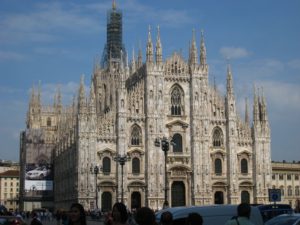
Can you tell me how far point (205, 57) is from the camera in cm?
6775

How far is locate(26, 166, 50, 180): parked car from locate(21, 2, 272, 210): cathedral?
1012 centimetres

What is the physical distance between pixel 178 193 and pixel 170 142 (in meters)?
7.68

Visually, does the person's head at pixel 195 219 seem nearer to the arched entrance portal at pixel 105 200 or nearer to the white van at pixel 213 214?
the white van at pixel 213 214

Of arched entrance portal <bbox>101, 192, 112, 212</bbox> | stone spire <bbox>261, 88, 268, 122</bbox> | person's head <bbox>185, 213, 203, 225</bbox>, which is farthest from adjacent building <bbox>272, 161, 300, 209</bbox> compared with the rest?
person's head <bbox>185, 213, 203, 225</bbox>

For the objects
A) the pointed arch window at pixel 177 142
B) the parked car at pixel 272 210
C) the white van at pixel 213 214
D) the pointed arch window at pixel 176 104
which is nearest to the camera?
the white van at pixel 213 214

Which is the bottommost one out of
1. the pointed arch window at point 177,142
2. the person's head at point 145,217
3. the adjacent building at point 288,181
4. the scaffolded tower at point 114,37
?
the person's head at point 145,217

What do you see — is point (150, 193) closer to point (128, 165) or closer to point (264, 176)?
point (128, 165)

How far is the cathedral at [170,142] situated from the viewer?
62781mm

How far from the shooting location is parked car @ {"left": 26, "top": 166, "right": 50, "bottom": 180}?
79.5 meters

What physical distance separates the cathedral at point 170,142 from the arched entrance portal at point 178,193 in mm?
108

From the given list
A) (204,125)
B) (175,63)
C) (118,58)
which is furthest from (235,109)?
(118,58)

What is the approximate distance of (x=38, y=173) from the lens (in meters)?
81.2

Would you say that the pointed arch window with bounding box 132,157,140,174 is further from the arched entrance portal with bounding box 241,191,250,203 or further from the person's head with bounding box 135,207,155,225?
the person's head with bounding box 135,207,155,225

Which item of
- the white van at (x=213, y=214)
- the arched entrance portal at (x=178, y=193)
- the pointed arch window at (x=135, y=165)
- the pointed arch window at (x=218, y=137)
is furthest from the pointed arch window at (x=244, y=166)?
the white van at (x=213, y=214)
